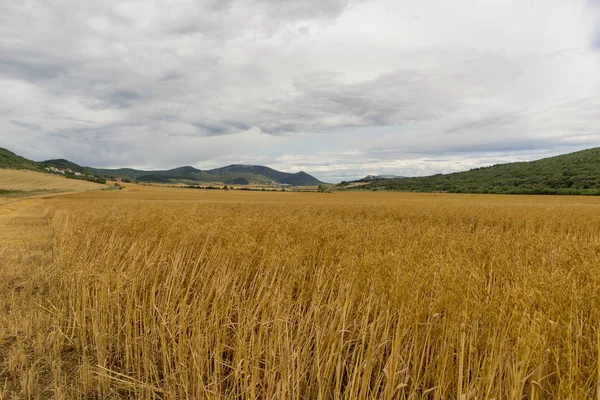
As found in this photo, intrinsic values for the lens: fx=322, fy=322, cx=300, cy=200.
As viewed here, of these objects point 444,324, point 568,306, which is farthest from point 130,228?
point 568,306

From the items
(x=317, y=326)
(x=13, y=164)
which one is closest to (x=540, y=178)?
(x=317, y=326)

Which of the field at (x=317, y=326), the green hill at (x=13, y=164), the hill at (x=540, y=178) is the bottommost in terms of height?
the field at (x=317, y=326)

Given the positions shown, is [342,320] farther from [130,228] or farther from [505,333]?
[130,228]

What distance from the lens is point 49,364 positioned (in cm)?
359

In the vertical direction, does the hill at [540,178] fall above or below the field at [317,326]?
above

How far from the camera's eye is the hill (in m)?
59.0

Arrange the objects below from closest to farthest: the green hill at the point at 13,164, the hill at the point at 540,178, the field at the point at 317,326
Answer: the field at the point at 317,326
the hill at the point at 540,178
the green hill at the point at 13,164

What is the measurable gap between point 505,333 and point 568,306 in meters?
0.84

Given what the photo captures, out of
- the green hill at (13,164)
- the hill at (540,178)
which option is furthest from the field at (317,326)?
the green hill at (13,164)

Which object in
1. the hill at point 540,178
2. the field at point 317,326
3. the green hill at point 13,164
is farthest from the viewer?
the green hill at point 13,164

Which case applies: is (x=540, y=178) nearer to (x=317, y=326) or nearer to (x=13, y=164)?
(x=317, y=326)

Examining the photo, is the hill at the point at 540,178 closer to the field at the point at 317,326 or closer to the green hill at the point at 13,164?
the field at the point at 317,326

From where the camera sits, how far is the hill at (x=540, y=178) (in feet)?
194

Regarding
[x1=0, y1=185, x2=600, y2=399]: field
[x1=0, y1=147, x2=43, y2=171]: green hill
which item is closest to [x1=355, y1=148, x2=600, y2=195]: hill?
[x1=0, y1=185, x2=600, y2=399]: field
